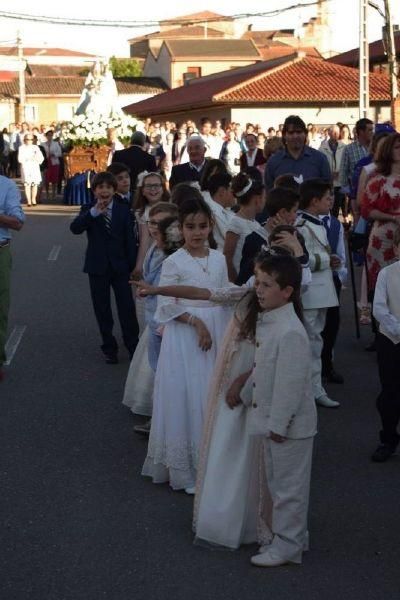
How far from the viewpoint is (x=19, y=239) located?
2366 centimetres

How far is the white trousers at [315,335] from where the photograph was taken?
354 inches

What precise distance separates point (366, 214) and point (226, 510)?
5191 mm

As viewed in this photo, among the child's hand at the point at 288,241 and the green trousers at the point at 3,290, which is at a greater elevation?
the child's hand at the point at 288,241

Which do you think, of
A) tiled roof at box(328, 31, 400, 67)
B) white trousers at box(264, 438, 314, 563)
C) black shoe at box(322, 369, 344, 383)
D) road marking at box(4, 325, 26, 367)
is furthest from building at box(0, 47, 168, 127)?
white trousers at box(264, 438, 314, 563)

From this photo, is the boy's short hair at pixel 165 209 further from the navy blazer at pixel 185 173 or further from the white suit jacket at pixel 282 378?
the navy blazer at pixel 185 173

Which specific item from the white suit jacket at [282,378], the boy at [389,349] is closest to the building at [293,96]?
the boy at [389,349]

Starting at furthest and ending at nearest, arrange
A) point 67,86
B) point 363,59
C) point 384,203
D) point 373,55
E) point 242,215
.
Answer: point 67,86, point 373,55, point 363,59, point 384,203, point 242,215

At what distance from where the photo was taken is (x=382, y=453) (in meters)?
7.68

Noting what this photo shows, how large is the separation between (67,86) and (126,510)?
361ft

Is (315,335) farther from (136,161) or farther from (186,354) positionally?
(136,161)

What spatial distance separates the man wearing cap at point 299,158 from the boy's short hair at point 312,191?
2.42 metres

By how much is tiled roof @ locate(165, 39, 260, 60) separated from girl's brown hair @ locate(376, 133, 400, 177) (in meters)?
95.6

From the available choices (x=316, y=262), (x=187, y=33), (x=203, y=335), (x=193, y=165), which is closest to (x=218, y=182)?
(x=316, y=262)

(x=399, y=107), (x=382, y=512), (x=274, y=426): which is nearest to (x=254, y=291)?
(x=274, y=426)
